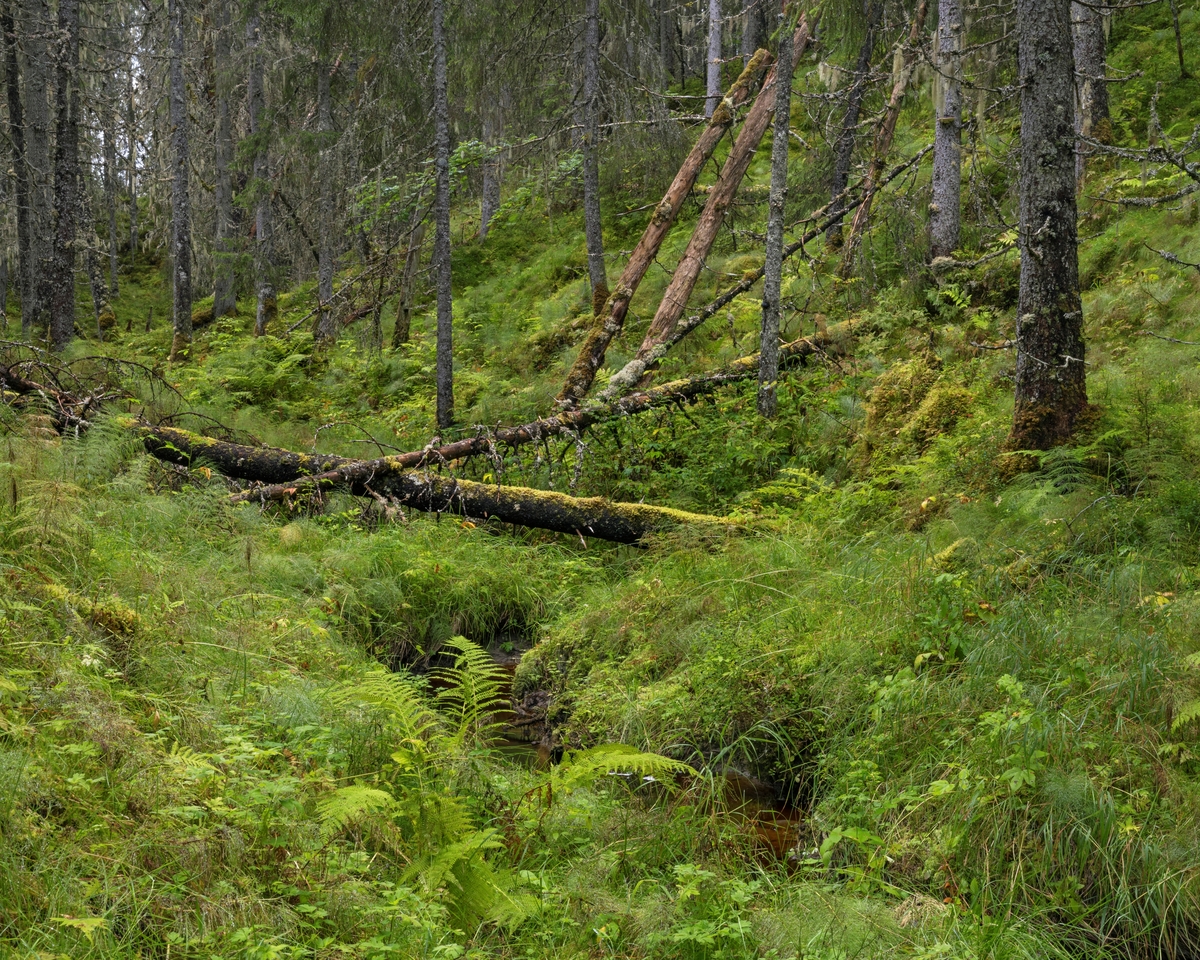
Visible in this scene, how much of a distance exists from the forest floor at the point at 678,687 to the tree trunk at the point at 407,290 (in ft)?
23.6

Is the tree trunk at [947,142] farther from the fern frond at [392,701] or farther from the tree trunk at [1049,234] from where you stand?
the fern frond at [392,701]

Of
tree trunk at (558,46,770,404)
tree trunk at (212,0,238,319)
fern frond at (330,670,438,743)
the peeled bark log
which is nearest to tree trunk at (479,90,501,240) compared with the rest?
tree trunk at (212,0,238,319)

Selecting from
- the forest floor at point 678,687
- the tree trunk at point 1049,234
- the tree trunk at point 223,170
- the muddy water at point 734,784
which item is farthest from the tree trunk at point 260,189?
the tree trunk at point 1049,234

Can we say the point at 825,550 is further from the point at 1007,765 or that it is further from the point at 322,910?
the point at 322,910

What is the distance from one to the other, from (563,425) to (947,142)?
532cm

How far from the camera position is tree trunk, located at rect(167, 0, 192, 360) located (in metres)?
18.9

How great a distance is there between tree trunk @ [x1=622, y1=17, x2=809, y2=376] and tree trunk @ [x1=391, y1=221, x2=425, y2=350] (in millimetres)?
5655

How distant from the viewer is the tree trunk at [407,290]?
1625 cm

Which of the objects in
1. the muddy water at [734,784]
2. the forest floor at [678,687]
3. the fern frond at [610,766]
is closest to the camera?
the forest floor at [678,687]

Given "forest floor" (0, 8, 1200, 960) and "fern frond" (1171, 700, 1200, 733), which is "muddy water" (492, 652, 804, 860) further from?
"fern frond" (1171, 700, 1200, 733)

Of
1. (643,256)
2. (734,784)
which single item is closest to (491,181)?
(643,256)

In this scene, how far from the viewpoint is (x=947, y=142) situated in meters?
10.8

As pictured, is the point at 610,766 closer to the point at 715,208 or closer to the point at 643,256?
the point at 643,256

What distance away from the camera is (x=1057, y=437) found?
6.74m
